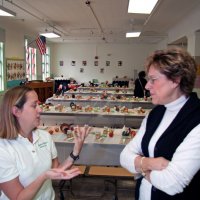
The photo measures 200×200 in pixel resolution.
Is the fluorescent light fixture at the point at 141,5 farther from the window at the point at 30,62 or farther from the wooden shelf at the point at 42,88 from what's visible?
the window at the point at 30,62

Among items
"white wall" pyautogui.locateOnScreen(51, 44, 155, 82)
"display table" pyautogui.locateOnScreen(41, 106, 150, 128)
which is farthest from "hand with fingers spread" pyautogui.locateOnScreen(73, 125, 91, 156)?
"white wall" pyautogui.locateOnScreen(51, 44, 155, 82)

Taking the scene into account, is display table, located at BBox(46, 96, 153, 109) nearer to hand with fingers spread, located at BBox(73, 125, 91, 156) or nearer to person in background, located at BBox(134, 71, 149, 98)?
person in background, located at BBox(134, 71, 149, 98)

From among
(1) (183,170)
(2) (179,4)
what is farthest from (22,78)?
(1) (183,170)

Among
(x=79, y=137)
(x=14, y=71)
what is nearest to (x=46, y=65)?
(x=14, y=71)

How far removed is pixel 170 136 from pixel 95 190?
2.84 m

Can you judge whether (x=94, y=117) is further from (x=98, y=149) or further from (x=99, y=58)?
(x=99, y=58)

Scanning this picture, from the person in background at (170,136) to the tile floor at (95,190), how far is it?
7.41 feet

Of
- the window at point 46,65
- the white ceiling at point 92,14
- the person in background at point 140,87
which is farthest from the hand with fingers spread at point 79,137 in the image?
the window at point 46,65

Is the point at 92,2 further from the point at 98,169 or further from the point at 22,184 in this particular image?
the point at 22,184

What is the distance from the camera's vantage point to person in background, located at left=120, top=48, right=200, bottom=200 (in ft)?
4.61

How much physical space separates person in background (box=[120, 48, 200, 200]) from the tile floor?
7.41 feet

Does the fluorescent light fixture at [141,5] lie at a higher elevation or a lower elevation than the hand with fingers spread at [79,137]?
higher

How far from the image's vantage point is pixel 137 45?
674 inches

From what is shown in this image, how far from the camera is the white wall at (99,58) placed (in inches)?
676
